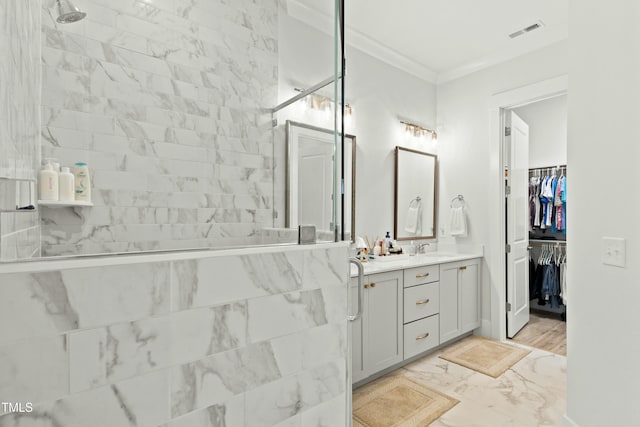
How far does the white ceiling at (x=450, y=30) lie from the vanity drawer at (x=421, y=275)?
6.83ft

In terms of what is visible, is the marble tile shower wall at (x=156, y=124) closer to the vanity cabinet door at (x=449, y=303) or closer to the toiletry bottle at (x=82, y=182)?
the toiletry bottle at (x=82, y=182)

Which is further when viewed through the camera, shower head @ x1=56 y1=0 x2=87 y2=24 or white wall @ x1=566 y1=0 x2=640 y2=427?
white wall @ x1=566 y1=0 x2=640 y2=427

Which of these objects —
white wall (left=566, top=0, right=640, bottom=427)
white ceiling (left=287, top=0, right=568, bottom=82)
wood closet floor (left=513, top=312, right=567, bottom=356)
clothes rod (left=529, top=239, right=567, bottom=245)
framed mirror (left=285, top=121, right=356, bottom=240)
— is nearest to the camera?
framed mirror (left=285, top=121, right=356, bottom=240)

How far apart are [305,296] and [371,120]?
100 inches

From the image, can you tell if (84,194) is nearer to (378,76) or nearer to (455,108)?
(378,76)

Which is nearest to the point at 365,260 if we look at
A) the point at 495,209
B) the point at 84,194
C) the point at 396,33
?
the point at 495,209

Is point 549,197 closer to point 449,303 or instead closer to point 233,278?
point 449,303

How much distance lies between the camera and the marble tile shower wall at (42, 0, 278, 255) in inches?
33.2

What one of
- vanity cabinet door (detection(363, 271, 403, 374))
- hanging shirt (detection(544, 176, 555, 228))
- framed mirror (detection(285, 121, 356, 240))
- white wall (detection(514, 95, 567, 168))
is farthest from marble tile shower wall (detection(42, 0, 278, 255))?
white wall (detection(514, 95, 567, 168))

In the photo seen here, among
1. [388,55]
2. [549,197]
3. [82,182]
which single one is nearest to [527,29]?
[388,55]

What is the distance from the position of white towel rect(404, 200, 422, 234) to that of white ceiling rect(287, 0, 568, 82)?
4.70ft

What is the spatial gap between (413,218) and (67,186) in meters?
3.19

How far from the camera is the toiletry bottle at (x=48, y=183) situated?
757mm

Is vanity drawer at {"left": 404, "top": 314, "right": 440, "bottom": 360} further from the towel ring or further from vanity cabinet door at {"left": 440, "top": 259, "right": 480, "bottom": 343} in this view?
the towel ring
